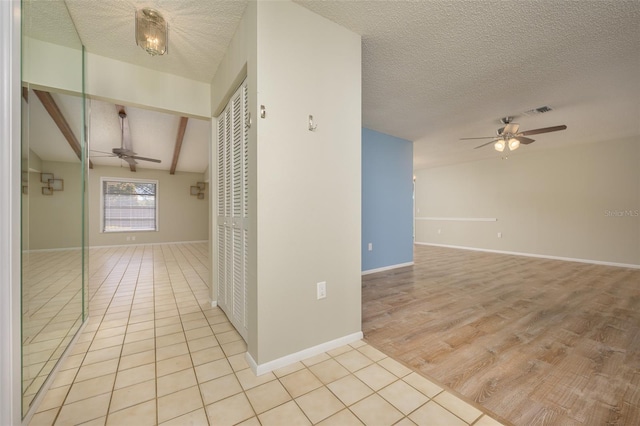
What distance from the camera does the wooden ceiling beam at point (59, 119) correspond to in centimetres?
158

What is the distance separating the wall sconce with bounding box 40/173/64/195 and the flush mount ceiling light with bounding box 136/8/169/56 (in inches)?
42.5

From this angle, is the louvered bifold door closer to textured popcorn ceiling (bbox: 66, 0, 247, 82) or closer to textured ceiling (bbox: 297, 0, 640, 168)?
textured popcorn ceiling (bbox: 66, 0, 247, 82)

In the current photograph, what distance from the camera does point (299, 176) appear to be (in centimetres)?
176

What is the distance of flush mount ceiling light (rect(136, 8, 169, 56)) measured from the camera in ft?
5.88

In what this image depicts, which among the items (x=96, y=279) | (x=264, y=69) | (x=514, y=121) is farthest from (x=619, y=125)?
(x=96, y=279)

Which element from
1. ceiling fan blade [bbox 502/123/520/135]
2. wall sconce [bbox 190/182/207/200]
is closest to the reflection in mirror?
ceiling fan blade [bbox 502/123/520/135]

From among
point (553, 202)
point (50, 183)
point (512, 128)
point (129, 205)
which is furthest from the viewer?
point (129, 205)

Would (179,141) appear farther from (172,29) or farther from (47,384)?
(47,384)

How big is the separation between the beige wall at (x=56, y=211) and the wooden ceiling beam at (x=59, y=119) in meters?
0.15

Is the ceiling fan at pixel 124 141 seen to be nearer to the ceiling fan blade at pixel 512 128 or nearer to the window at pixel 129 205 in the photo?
the window at pixel 129 205

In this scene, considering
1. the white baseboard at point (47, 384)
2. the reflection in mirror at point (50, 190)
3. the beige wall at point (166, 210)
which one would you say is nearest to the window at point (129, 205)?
the beige wall at point (166, 210)
